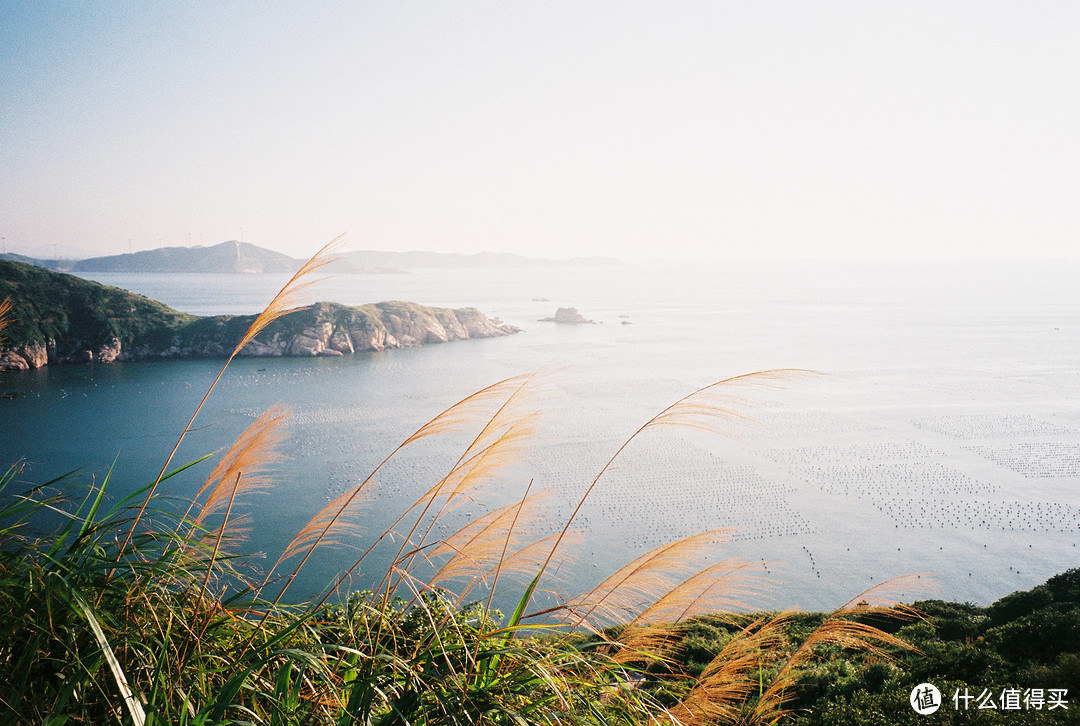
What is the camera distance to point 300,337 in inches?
2847

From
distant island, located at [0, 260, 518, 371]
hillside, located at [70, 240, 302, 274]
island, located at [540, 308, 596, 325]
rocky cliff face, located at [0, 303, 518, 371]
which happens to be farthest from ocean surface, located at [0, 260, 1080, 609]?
hillside, located at [70, 240, 302, 274]

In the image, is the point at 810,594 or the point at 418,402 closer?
the point at 810,594

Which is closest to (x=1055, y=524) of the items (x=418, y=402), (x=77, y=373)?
(x=418, y=402)

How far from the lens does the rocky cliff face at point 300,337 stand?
60562 mm

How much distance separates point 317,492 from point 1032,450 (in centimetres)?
5016

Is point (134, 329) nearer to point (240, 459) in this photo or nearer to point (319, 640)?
point (240, 459)

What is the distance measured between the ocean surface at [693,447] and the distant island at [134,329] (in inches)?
129

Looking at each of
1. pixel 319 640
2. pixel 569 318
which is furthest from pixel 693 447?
pixel 569 318

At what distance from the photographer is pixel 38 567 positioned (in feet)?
6.01

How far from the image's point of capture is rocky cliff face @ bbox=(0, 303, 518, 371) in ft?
199

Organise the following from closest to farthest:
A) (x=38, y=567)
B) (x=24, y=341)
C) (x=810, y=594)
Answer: (x=38, y=567) → (x=810, y=594) → (x=24, y=341)

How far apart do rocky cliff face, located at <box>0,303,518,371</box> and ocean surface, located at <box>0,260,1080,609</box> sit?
285 centimetres

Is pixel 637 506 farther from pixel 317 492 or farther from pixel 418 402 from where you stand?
pixel 418 402

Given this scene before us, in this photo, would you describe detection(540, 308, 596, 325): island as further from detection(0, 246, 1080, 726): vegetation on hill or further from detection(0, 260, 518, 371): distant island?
detection(0, 246, 1080, 726): vegetation on hill
